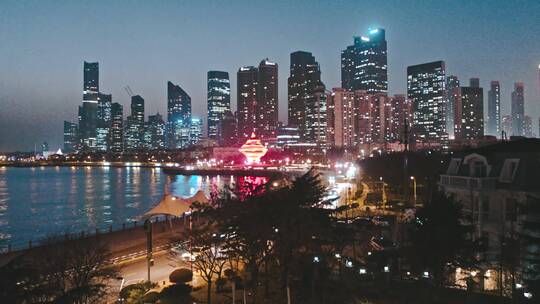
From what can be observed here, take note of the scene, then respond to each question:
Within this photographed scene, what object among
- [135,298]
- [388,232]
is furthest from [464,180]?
[135,298]

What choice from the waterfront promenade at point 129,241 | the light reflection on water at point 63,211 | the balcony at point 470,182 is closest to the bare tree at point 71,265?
the waterfront promenade at point 129,241

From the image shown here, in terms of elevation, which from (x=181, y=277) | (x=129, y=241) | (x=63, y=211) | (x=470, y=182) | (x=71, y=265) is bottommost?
(x=63, y=211)

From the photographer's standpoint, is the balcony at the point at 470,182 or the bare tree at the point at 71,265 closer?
the bare tree at the point at 71,265

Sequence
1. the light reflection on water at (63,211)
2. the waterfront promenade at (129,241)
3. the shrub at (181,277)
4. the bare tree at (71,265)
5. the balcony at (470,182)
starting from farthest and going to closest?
the light reflection on water at (63,211) → the waterfront promenade at (129,241) → the balcony at (470,182) → the shrub at (181,277) → the bare tree at (71,265)

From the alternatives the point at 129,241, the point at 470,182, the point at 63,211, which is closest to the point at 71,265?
the point at 129,241

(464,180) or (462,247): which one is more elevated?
Result: (464,180)

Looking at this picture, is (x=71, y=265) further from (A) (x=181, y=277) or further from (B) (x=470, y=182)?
(B) (x=470, y=182)

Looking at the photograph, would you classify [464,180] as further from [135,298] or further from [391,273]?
[135,298]

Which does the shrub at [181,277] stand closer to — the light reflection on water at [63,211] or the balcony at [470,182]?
the balcony at [470,182]
